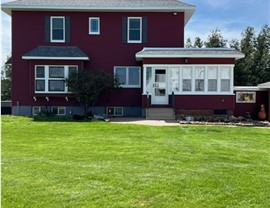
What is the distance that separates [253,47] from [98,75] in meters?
24.6

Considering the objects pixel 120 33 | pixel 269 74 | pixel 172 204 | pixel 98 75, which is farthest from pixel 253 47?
pixel 172 204

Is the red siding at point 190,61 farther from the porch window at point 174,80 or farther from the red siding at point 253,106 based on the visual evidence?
the red siding at point 253,106

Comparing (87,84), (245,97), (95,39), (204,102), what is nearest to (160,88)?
(204,102)

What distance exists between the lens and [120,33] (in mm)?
22172

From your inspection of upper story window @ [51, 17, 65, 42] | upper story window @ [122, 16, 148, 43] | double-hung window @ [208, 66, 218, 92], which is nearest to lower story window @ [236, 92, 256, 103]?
double-hung window @ [208, 66, 218, 92]

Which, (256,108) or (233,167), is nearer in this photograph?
(233,167)

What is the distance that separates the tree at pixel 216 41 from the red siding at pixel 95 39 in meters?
16.9

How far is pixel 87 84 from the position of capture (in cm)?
1920

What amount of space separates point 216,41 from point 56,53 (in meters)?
22.0

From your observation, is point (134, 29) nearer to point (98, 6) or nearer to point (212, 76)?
point (98, 6)

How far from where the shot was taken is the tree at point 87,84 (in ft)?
63.3

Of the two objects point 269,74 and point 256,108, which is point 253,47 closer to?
point 269,74

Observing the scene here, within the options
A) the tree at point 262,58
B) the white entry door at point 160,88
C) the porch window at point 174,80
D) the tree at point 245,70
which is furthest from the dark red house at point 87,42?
the tree at point 262,58

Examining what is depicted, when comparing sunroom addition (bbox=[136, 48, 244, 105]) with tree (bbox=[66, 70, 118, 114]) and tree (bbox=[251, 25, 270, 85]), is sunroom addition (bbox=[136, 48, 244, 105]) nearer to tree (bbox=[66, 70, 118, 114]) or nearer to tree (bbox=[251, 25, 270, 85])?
tree (bbox=[66, 70, 118, 114])
